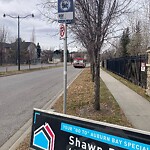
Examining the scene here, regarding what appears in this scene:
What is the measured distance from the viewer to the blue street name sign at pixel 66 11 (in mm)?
5223

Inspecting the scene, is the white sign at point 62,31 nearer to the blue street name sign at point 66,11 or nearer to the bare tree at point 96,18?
the blue street name sign at point 66,11

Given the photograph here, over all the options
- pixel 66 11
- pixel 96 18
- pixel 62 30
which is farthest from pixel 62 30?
pixel 96 18

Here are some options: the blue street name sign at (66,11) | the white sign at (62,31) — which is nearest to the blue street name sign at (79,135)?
the white sign at (62,31)

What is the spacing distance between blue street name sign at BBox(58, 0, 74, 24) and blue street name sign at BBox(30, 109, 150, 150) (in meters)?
2.28

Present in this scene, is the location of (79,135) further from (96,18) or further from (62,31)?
(96,18)

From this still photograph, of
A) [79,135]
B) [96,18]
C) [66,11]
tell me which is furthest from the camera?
[96,18]

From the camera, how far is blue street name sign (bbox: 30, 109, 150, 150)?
2.62 meters

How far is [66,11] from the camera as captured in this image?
5.27 m

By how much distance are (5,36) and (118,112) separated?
65.1 meters

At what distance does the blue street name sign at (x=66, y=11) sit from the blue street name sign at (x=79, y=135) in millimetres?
2281

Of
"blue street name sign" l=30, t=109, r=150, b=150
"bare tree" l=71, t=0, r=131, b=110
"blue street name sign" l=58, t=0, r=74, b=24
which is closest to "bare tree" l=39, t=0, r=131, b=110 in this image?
"bare tree" l=71, t=0, r=131, b=110

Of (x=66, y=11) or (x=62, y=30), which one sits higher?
(x=66, y=11)

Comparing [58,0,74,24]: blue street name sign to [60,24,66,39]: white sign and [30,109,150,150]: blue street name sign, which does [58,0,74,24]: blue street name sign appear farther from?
[30,109,150,150]: blue street name sign

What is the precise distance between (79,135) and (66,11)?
301 cm
